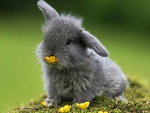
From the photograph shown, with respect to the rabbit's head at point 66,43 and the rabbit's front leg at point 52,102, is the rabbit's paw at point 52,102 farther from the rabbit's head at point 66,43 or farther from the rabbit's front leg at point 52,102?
→ the rabbit's head at point 66,43

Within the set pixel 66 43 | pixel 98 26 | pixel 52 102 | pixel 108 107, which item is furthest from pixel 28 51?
pixel 98 26

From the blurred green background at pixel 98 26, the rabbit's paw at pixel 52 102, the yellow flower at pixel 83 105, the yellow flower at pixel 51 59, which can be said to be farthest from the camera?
the blurred green background at pixel 98 26

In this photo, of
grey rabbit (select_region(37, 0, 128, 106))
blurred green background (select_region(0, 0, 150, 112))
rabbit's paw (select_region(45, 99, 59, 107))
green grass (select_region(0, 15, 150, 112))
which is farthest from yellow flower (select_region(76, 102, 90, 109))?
blurred green background (select_region(0, 0, 150, 112))

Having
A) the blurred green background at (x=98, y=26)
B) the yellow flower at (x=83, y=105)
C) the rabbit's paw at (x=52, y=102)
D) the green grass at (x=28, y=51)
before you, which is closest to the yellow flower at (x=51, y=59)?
the yellow flower at (x=83, y=105)

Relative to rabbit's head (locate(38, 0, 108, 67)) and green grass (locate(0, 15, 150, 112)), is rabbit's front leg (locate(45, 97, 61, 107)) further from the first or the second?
green grass (locate(0, 15, 150, 112))

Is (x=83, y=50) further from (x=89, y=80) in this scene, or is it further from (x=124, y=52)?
(x=124, y=52)

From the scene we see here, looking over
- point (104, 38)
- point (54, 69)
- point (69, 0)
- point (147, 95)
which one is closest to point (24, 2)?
point (69, 0)

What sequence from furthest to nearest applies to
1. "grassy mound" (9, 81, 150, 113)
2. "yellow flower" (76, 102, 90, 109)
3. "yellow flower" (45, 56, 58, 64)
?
"yellow flower" (45, 56, 58, 64)
"yellow flower" (76, 102, 90, 109)
"grassy mound" (9, 81, 150, 113)
